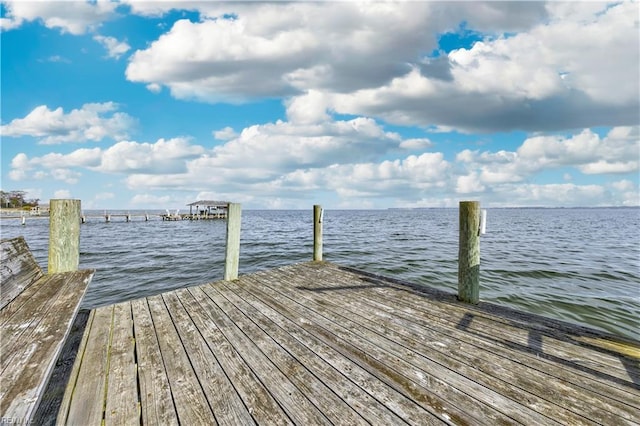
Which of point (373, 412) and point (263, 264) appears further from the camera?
point (263, 264)

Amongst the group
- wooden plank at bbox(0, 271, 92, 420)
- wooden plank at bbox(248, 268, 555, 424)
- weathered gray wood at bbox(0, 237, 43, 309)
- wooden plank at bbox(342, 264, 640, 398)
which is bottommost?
wooden plank at bbox(248, 268, 555, 424)

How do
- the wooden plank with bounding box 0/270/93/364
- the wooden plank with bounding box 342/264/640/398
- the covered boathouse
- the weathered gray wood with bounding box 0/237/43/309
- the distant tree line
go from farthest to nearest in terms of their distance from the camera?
1. the distant tree line
2. the covered boathouse
3. the weathered gray wood with bounding box 0/237/43/309
4. the wooden plank with bounding box 342/264/640/398
5. the wooden plank with bounding box 0/270/93/364

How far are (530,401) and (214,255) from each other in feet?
52.8

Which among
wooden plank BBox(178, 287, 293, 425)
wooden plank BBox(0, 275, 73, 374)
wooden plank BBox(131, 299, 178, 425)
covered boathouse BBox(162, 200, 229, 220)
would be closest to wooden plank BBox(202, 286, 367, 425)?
wooden plank BBox(178, 287, 293, 425)

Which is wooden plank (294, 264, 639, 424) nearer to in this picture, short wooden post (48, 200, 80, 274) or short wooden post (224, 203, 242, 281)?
short wooden post (224, 203, 242, 281)

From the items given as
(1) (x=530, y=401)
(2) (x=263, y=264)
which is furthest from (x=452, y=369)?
(2) (x=263, y=264)

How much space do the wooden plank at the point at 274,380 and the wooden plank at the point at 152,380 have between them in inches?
25.7

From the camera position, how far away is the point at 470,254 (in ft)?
13.9

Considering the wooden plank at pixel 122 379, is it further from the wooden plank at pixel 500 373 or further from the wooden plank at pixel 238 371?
the wooden plank at pixel 500 373

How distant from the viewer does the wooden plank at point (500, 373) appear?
6.85 feet

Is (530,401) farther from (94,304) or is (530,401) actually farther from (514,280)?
(94,304)

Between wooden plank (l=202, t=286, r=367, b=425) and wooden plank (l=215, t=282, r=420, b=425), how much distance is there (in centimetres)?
3

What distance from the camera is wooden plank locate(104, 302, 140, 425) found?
2.02 metres

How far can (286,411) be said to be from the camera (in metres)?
2.06
